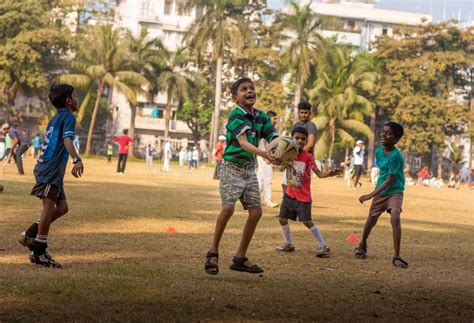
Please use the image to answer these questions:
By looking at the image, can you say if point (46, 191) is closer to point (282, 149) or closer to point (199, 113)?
point (282, 149)

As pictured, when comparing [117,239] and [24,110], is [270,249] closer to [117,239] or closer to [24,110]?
[117,239]

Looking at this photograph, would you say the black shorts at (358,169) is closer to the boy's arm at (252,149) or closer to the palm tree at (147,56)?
the boy's arm at (252,149)

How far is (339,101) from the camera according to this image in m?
61.5

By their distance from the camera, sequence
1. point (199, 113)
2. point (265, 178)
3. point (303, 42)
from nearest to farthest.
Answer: point (265, 178), point (303, 42), point (199, 113)

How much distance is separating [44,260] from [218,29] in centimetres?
5382

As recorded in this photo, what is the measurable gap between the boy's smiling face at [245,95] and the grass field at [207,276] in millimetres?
1487

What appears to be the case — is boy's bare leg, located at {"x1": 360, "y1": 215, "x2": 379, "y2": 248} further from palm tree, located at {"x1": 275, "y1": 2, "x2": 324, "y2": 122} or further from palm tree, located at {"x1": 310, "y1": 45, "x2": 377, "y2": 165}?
palm tree, located at {"x1": 310, "y1": 45, "x2": 377, "y2": 165}

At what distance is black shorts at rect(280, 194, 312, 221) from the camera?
1005cm

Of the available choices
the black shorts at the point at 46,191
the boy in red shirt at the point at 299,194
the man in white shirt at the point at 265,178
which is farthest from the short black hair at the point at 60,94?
the man in white shirt at the point at 265,178

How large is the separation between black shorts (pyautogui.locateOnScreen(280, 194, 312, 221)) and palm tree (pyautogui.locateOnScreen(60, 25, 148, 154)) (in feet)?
181

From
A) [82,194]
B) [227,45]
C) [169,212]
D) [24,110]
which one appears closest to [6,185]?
[82,194]

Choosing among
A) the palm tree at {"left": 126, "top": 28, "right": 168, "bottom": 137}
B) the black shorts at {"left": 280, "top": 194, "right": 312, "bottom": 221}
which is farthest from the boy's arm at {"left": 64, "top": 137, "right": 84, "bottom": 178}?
the palm tree at {"left": 126, "top": 28, "right": 168, "bottom": 137}

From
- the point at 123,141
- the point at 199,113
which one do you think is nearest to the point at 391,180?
the point at 123,141

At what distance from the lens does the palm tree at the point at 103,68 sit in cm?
6462
